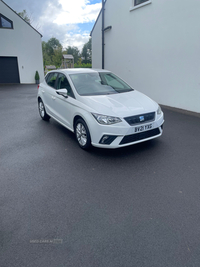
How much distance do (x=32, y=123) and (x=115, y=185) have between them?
177 inches

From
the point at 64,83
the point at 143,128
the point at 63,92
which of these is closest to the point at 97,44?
the point at 64,83

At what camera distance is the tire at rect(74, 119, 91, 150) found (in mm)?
4375

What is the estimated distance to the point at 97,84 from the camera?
5270 mm

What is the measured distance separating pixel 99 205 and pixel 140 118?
1.99 m

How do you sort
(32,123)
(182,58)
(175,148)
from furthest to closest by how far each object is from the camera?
(182,58) < (32,123) < (175,148)

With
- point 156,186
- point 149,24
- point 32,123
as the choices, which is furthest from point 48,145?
point 149,24

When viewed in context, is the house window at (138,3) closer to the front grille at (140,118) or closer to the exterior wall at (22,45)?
the front grille at (140,118)

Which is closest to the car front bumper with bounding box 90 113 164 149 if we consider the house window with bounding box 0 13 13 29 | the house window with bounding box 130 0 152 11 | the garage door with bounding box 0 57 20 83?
the house window with bounding box 130 0 152 11

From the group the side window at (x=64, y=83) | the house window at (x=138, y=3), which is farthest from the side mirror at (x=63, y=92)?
the house window at (x=138, y=3)

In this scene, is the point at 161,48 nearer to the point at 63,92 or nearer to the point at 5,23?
the point at 63,92

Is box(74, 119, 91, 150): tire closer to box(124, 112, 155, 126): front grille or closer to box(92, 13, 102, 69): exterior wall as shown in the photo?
box(124, 112, 155, 126): front grille

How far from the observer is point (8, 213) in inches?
110

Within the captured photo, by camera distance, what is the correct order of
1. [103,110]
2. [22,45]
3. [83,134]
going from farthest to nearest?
[22,45], [83,134], [103,110]

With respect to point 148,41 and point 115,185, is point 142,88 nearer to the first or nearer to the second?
point 148,41
